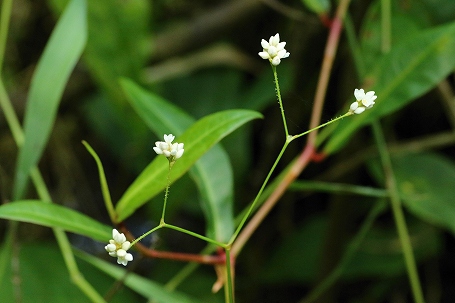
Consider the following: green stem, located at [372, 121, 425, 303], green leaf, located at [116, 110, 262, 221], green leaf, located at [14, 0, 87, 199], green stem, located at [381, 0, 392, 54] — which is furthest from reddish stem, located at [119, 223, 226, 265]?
green stem, located at [381, 0, 392, 54]

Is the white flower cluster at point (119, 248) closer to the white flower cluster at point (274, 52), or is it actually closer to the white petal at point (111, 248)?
the white petal at point (111, 248)

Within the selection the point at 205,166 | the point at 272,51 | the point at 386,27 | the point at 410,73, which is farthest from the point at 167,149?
the point at 386,27

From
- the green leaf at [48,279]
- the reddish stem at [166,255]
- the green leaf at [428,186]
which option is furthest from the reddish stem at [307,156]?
the green leaf at [48,279]

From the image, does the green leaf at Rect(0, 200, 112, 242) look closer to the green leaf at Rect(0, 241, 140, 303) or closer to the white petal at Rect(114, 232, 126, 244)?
the white petal at Rect(114, 232, 126, 244)

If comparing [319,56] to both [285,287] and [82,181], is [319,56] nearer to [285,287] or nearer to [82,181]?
[285,287]

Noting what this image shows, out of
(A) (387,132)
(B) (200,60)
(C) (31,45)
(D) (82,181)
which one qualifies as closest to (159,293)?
(A) (387,132)

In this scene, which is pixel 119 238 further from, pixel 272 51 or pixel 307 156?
pixel 307 156
